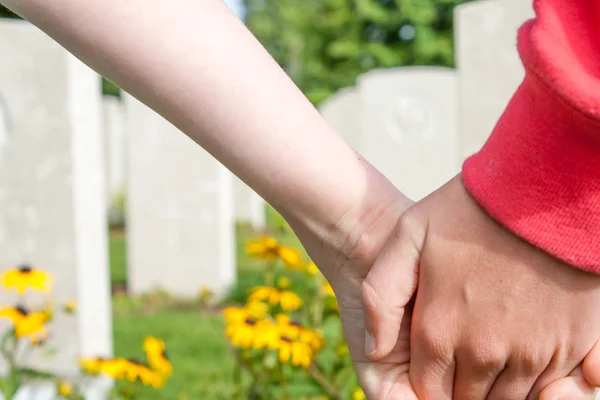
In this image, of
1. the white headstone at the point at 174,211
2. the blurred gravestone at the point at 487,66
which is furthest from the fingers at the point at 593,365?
the white headstone at the point at 174,211

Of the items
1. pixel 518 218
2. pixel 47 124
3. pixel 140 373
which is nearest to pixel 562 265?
pixel 518 218

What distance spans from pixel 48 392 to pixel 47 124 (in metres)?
1.12

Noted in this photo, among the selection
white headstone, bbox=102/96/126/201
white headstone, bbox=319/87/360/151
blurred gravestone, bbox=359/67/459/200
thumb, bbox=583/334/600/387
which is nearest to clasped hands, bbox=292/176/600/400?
thumb, bbox=583/334/600/387

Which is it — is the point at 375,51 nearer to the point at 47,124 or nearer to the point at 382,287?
the point at 47,124

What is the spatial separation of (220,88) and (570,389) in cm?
52

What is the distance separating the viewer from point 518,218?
2.54 feet

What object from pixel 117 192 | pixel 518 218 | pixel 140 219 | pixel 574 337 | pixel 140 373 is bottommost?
pixel 117 192

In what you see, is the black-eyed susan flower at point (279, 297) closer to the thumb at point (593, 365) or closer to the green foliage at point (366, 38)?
the thumb at point (593, 365)

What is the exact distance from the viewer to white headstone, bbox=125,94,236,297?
216 inches

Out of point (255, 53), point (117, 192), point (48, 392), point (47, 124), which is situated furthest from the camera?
point (117, 192)

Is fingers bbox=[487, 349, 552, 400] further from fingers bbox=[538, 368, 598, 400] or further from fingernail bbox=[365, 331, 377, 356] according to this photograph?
fingernail bbox=[365, 331, 377, 356]

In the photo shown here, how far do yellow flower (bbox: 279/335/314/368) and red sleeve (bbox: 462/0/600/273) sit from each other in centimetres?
93

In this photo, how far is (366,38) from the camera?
22.9 meters

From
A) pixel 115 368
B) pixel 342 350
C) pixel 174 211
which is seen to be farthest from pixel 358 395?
pixel 174 211
